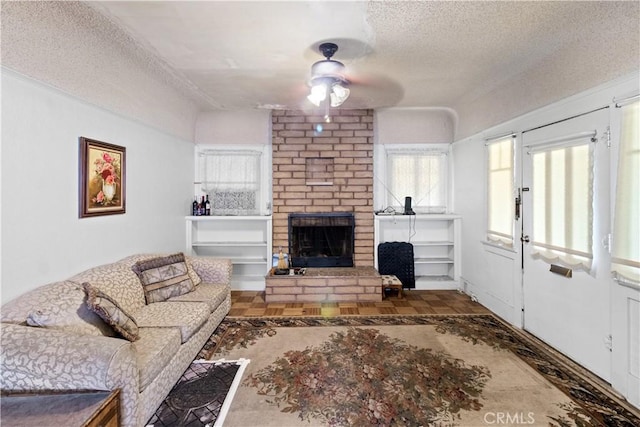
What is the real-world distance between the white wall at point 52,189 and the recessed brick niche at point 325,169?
6.17ft

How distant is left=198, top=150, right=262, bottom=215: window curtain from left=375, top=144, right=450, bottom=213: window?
196 cm

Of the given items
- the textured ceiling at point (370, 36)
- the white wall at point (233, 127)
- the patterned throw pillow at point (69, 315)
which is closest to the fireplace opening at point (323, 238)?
the white wall at point (233, 127)

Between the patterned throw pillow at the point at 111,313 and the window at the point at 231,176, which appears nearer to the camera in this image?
the patterned throw pillow at the point at 111,313

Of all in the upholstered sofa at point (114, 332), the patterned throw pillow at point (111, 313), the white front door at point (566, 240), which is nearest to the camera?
the upholstered sofa at point (114, 332)

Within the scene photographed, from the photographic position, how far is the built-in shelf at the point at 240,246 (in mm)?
4629

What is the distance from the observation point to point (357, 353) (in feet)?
8.75

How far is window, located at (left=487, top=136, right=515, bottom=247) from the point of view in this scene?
3351 millimetres

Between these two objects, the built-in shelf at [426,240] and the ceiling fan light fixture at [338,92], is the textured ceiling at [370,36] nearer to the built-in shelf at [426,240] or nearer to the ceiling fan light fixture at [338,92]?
the ceiling fan light fixture at [338,92]

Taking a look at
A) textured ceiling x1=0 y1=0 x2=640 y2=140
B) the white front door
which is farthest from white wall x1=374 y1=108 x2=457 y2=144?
the white front door

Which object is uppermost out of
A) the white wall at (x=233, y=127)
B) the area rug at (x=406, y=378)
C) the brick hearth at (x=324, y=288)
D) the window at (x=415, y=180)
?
the white wall at (x=233, y=127)

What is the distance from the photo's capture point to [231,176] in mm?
4754

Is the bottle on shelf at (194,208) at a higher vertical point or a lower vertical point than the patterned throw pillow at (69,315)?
higher

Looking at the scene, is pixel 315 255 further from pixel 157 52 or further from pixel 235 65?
pixel 157 52

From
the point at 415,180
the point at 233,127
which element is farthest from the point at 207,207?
the point at 415,180
